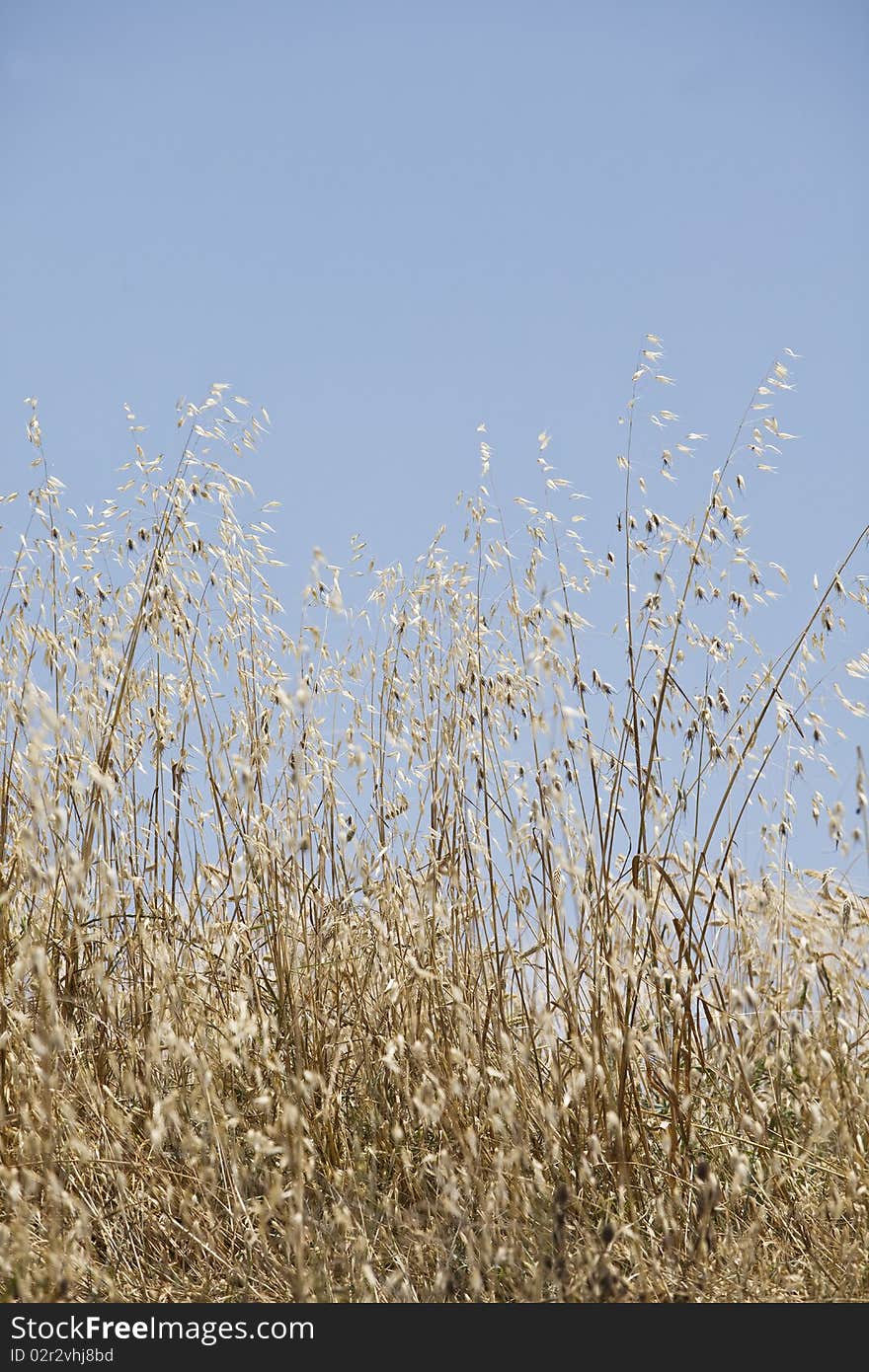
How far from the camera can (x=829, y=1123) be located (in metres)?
1.63

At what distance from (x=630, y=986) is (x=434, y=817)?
0.61m

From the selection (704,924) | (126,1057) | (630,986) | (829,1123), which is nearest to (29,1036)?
(126,1057)

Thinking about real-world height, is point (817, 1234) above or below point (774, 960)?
below

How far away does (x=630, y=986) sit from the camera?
1964 mm

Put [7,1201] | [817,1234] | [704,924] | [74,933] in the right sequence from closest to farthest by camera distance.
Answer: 1. [817,1234]
2. [7,1201]
3. [704,924]
4. [74,933]

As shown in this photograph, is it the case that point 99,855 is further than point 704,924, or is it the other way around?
point 99,855

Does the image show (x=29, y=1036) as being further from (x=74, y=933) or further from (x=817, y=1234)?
(x=817, y=1234)
